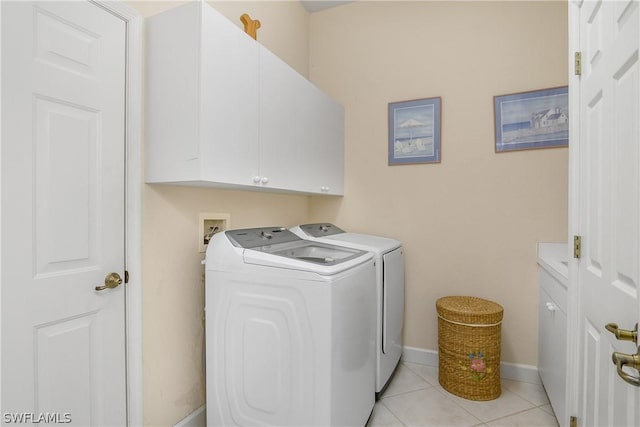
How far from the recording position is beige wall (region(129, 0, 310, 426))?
1.59m

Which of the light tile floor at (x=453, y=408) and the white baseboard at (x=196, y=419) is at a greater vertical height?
the white baseboard at (x=196, y=419)

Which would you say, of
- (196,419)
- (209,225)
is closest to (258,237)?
(209,225)

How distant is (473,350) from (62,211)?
7.72 feet

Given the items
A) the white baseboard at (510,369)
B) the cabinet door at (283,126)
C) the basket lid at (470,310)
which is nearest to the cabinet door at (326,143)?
the cabinet door at (283,126)

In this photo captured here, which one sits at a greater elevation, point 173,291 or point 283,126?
point 283,126

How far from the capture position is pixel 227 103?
161 cm

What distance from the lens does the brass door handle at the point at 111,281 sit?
142 centimetres

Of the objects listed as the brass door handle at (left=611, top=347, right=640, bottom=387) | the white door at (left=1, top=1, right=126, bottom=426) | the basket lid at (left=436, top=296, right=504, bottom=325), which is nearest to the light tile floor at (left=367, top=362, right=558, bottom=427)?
the basket lid at (left=436, top=296, right=504, bottom=325)

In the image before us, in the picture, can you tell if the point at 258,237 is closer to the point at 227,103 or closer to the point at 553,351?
the point at 227,103

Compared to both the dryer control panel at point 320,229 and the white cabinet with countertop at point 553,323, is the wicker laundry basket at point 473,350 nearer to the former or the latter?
the white cabinet with countertop at point 553,323

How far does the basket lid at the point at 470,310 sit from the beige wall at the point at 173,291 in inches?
60.3

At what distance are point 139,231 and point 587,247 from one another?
1.86 m

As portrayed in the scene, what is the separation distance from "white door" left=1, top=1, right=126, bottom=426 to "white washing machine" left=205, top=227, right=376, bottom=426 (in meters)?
0.44

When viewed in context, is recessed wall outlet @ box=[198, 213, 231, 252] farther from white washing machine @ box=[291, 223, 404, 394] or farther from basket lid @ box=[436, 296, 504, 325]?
basket lid @ box=[436, 296, 504, 325]
